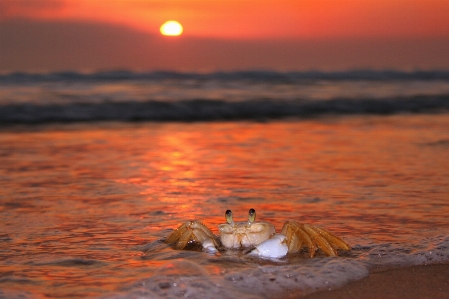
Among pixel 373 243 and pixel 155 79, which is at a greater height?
pixel 155 79

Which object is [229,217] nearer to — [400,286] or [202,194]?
[400,286]

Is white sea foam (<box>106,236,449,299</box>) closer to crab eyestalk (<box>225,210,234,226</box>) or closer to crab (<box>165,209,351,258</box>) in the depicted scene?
crab (<box>165,209,351,258</box>)

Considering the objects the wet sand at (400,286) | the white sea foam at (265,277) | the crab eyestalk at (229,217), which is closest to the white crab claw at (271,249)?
the white sea foam at (265,277)

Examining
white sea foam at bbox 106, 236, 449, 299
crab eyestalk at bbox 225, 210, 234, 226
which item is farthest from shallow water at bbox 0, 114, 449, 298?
crab eyestalk at bbox 225, 210, 234, 226

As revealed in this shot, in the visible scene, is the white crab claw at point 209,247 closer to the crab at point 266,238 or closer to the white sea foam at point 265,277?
the crab at point 266,238

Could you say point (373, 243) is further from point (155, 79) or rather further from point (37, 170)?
point (155, 79)

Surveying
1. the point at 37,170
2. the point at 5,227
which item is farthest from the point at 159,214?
the point at 37,170
